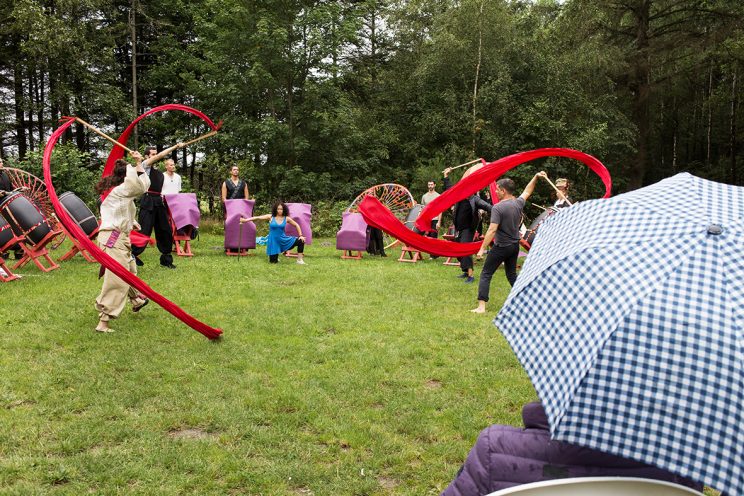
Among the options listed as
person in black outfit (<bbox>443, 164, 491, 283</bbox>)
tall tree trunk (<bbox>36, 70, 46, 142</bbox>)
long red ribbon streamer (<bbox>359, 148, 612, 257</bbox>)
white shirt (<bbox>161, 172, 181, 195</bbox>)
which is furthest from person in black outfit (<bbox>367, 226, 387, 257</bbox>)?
tall tree trunk (<bbox>36, 70, 46, 142</bbox>)

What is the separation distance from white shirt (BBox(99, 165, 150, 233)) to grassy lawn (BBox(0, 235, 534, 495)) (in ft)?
3.65

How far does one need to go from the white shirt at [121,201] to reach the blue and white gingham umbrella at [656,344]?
5026mm

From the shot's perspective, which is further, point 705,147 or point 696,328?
point 705,147

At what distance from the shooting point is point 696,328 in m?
1.43

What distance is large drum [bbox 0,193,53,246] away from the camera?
29.4 feet

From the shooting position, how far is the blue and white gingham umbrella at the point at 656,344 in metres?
1.41

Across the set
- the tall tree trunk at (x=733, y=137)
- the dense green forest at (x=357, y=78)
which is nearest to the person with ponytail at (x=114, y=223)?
the dense green forest at (x=357, y=78)

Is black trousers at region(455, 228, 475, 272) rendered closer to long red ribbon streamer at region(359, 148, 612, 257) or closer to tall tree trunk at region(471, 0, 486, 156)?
long red ribbon streamer at region(359, 148, 612, 257)

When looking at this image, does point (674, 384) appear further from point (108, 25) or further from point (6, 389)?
point (108, 25)

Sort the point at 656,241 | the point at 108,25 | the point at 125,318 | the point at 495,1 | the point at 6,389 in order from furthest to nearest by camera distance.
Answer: the point at 108,25 → the point at 495,1 → the point at 125,318 → the point at 6,389 → the point at 656,241

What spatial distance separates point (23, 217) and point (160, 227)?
2.07 metres

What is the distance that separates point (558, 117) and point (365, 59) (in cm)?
986

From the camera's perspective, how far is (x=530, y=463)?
1.66 meters

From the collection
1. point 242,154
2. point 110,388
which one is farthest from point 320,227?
point 110,388
